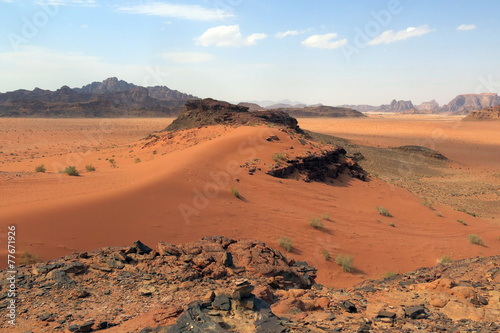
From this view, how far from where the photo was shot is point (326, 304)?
5.66m

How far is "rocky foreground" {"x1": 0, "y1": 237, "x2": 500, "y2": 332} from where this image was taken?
4.81 metres

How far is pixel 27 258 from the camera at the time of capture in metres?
6.87

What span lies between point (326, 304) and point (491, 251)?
10.1m

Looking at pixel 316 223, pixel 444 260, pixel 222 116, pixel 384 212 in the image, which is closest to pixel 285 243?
pixel 316 223

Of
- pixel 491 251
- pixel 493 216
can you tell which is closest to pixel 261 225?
pixel 491 251

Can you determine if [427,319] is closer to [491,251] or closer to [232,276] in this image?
[232,276]

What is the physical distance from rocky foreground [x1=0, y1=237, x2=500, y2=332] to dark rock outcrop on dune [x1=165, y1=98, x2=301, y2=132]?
19827 millimetres

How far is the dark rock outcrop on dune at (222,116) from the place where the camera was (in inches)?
1115

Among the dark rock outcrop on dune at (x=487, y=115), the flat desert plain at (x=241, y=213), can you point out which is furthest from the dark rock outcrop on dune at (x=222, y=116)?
the dark rock outcrop on dune at (x=487, y=115)

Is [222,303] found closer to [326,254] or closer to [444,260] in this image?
[326,254]

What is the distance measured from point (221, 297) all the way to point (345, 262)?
231 inches

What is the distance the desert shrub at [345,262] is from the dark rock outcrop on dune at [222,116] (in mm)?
17420

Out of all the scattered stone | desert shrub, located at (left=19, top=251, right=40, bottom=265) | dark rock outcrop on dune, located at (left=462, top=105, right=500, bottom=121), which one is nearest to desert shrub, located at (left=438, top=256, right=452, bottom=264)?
the scattered stone

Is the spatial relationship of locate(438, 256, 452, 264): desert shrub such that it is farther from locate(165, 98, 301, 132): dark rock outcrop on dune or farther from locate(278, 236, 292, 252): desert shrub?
locate(165, 98, 301, 132): dark rock outcrop on dune
